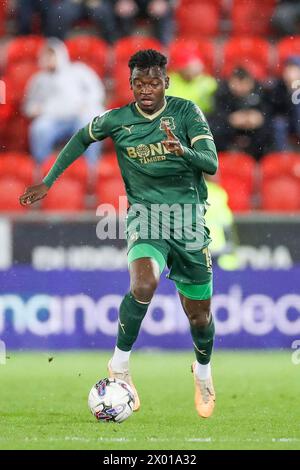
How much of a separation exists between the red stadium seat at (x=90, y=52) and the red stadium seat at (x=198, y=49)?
764mm

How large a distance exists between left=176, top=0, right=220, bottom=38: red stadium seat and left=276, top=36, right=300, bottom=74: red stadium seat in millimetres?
970

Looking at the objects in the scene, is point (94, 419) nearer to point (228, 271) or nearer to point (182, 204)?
point (182, 204)

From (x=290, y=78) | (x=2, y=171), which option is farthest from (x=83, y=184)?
(x=290, y=78)

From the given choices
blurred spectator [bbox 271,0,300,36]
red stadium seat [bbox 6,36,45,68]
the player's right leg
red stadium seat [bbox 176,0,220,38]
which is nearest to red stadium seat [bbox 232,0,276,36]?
blurred spectator [bbox 271,0,300,36]

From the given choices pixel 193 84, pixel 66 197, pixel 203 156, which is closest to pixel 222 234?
pixel 66 197

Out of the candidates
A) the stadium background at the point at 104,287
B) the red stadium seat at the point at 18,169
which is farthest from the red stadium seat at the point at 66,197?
the stadium background at the point at 104,287

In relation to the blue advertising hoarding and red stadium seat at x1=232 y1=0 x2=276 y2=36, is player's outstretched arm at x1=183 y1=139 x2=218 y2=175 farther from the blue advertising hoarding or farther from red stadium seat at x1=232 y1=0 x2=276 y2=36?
red stadium seat at x1=232 y1=0 x2=276 y2=36

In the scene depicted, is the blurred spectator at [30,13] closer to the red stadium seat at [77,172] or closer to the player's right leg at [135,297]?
the red stadium seat at [77,172]

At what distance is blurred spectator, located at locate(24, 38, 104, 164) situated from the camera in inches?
484

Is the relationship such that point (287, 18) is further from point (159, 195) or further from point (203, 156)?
point (203, 156)

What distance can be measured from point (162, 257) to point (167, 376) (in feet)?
9.56

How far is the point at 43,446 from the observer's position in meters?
5.91

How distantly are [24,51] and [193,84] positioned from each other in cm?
211

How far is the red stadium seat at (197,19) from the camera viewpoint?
1399 cm
